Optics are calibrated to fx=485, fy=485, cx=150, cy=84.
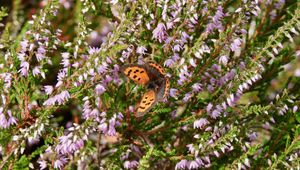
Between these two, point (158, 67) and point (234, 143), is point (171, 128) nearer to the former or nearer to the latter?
point (234, 143)

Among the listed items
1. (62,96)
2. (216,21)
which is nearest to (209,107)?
(216,21)

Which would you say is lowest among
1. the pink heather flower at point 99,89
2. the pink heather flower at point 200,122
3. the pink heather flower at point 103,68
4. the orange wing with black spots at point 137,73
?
the pink heather flower at point 200,122

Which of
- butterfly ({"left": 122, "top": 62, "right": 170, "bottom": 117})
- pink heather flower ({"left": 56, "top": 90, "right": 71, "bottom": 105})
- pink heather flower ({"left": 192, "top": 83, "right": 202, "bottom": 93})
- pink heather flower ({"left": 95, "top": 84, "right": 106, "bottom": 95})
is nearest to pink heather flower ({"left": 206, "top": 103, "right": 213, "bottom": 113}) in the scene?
pink heather flower ({"left": 192, "top": 83, "right": 202, "bottom": 93})

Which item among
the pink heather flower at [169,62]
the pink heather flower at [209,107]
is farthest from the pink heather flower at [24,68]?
the pink heather flower at [209,107]

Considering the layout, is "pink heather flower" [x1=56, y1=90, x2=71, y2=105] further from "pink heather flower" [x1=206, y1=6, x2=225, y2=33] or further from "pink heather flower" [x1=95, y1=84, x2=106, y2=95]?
"pink heather flower" [x1=206, y1=6, x2=225, y2=33]

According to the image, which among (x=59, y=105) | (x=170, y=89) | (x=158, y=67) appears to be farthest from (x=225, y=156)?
(x=59, y=105)

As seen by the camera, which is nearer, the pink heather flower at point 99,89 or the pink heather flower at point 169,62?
the pink heather flower at point 99,89

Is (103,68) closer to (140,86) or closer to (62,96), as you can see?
(62,96)

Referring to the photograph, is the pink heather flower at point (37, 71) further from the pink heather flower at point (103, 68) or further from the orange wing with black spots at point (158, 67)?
the orange wing with black spots at point (158, 67)
